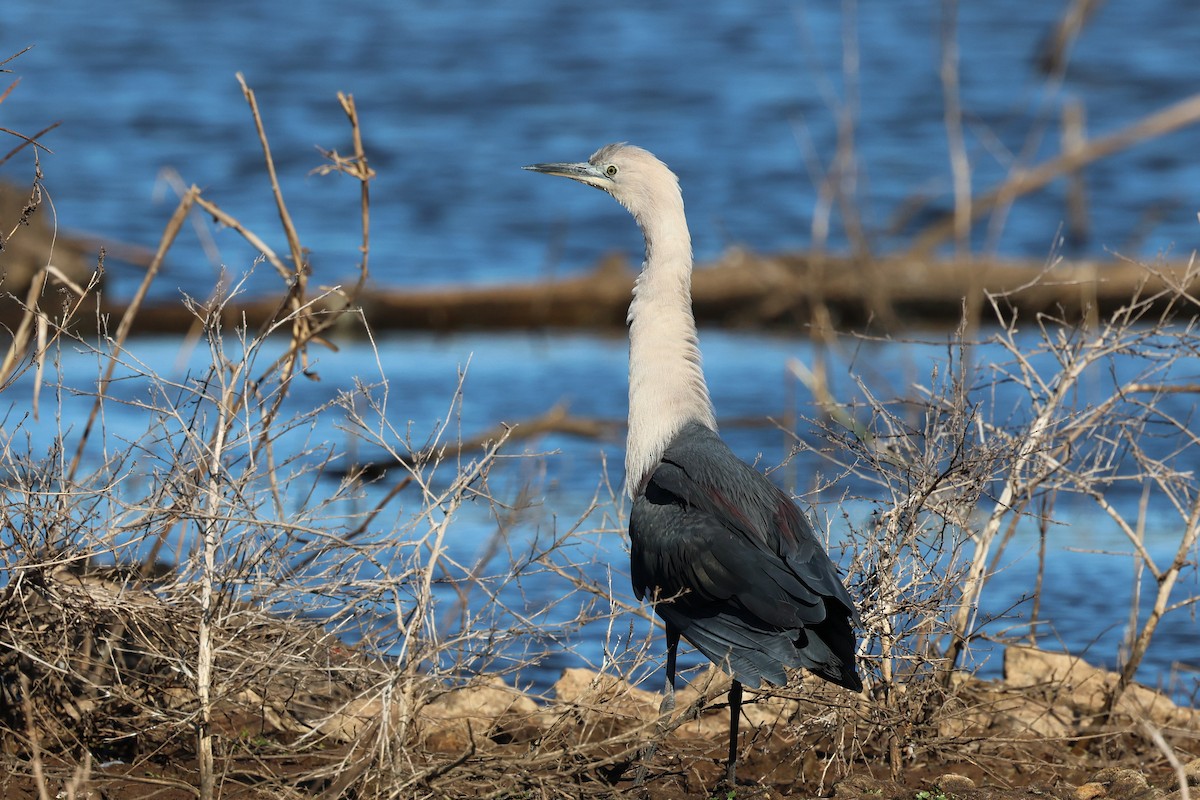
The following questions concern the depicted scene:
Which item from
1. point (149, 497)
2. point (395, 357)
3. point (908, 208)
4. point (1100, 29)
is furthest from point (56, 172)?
point (1100, 29)

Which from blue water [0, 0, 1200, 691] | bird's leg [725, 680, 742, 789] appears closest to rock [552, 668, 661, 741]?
bird's leg [725, 680, 742, 789]

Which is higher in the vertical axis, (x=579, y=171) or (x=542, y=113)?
(x=579, y=171)

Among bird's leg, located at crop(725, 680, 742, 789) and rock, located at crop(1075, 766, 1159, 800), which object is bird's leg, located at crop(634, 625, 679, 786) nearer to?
bird's leg, located at crop(725, 680, 742, 789)

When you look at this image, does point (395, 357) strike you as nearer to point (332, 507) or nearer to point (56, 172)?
point (332, 507)

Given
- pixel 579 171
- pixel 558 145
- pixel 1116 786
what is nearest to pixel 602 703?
pixel 1116 786

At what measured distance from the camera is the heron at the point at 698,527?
A: 4.47 meters

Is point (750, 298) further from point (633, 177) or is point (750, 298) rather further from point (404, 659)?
point (404, 659)

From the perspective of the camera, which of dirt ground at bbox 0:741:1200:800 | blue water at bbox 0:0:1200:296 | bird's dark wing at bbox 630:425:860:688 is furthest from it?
blue water at bbox 0:0:1200:296

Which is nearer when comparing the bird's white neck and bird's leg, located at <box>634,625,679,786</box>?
bird's leg, located at <box>634,625,679,786</box>

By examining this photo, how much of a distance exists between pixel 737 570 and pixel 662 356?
1015 mm

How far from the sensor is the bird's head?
5.60 m

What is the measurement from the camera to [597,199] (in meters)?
15.2

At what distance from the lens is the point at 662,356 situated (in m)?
5.43

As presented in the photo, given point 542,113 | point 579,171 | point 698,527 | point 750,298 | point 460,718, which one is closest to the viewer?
point 698,527
